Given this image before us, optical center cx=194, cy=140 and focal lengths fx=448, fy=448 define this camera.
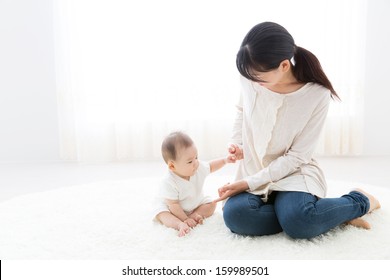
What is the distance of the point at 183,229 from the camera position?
4.91 ft

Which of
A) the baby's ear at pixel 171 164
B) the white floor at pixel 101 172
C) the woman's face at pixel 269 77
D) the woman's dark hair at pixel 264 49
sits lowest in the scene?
the white floor at pixel 101 172

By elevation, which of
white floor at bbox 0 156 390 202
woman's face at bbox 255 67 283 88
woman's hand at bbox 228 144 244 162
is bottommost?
white floor at bbox 0 156 390 202

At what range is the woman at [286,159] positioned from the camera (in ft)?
4.62

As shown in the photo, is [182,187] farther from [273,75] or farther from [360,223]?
[360,223]

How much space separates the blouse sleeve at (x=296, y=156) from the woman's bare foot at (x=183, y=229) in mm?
253

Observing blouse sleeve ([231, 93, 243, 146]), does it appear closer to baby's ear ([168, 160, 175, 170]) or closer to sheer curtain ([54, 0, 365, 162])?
baby's ear ([168, 160, 175, 170])

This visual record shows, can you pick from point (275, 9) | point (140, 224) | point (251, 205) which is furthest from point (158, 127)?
point (251, 205)

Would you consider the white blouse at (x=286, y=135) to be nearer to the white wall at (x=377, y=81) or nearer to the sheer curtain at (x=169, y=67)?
the sheer curtain at (x=169, y=67)

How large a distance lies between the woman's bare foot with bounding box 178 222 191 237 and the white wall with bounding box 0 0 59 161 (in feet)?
6.00

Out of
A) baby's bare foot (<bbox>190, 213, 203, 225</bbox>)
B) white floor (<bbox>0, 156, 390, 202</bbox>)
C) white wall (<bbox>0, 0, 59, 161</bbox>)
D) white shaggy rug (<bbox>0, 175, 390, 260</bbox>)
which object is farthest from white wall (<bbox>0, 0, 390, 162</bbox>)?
baby's bare foot (<bbox>190, 213, 203, 225</bbox>)

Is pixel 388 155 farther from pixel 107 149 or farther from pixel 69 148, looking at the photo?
pixel 69 148

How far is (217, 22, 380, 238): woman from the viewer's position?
4.62 ft

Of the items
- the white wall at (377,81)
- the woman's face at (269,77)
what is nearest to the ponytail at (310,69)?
the woman's face at (269,77)

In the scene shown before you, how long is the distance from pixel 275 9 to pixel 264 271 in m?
2.05
